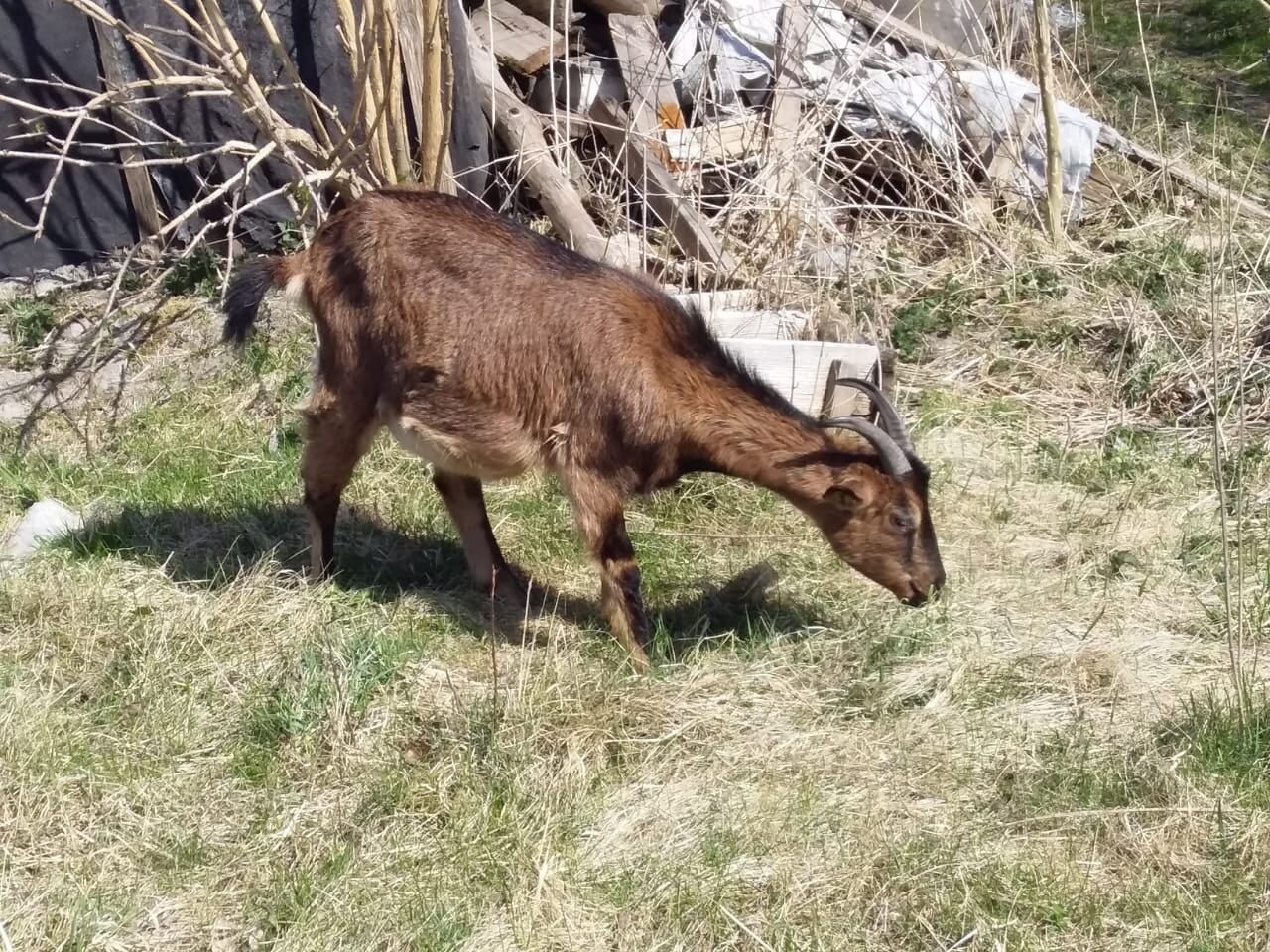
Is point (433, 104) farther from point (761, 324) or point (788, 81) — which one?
point (788, 81)

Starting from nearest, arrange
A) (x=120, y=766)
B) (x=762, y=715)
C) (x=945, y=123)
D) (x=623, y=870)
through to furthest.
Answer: (x=623, y=870) → (x=120, y=766) → (x=762, y=715) → (x=945, y=123)

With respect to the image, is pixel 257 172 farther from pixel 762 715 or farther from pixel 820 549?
pixel 762 715

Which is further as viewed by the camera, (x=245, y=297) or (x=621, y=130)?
(x=621, y=130)

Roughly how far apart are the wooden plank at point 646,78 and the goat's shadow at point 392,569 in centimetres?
301

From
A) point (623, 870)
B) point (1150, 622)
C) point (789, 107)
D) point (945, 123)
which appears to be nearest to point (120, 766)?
point (623, 870)

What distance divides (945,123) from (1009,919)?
5.68 meters

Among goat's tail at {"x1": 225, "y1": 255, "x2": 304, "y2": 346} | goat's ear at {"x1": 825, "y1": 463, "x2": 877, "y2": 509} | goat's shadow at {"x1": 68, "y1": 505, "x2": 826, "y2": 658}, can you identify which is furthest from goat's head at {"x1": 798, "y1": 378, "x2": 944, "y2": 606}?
goat's tail at {"x1": 225, "y1": 255, "x2": 304, "y2": 346}

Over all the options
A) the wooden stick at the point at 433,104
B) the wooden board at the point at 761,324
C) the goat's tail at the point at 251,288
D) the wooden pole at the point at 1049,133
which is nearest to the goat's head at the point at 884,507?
the wooden board at the point at 761,324

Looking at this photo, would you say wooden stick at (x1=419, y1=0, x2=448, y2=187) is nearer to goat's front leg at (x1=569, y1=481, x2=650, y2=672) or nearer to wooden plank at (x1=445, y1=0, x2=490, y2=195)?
wooden plank at (x1=445, y1=0, x2=490, y2=195)

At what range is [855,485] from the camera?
4.94 meters

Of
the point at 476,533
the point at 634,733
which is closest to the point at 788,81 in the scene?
the point at 476,533

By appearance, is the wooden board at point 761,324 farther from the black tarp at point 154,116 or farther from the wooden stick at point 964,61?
the wooden stick at point 964,61

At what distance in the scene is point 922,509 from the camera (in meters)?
4.97

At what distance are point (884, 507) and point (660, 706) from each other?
1.07 metres
